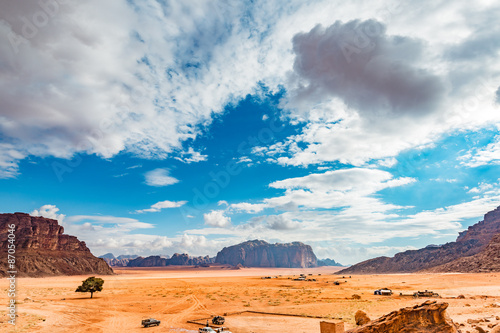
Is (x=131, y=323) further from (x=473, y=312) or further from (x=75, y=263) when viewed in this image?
(x=75, y=263)

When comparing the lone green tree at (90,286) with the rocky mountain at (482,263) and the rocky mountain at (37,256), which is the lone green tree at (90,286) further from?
the rocky mountain at (482,263)

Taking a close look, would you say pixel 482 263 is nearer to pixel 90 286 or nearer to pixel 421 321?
pixel 421 321

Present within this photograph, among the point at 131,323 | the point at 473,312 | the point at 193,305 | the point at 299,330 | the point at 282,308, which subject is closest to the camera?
the point at 299,330

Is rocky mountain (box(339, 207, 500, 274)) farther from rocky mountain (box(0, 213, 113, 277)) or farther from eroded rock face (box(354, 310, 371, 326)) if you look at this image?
rocky mountain (box(0, 213, 113, 277))

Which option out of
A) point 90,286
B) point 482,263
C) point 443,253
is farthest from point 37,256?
point 443,253

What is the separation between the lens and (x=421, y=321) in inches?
521

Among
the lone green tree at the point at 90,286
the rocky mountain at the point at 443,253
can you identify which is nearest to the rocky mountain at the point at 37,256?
the lone green tree at the point at 90,286

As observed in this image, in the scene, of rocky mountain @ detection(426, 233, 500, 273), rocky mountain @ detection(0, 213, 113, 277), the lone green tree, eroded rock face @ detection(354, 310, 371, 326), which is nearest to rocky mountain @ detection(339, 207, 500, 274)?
rocky mountain @ detection(426, 233, 500, 273)

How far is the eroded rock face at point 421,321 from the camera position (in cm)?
1307

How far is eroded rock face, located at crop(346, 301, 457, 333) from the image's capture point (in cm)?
1307

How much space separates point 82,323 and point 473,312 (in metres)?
46.8

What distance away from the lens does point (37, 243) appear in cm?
18300

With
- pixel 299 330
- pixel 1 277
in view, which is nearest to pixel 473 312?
pixel 299 330

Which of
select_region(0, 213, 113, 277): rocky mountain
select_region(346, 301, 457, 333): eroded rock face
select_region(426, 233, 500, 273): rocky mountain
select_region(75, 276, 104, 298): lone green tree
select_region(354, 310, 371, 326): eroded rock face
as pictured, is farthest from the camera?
select_region(0, 213, 113, 277): rocky mountain
